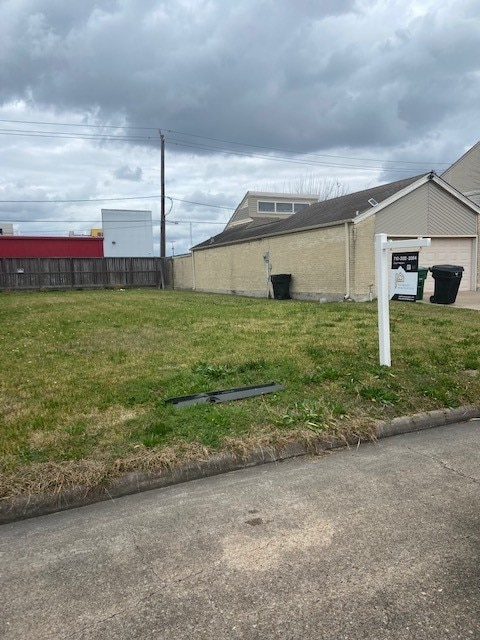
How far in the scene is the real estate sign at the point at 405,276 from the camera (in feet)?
22.0

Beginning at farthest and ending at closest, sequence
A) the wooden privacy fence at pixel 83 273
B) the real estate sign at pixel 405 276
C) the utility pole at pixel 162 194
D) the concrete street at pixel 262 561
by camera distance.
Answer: the utility pole at pixel 162 194 < the wooden privacy fence at pixel 83 273 < the real estate sign at pixel 405 276 < the concrete street at pixel 262 561

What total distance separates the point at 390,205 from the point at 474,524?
15.1 metres

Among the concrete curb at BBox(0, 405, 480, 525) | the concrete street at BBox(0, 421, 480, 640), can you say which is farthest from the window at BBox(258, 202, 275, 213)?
the concrete street at BBox(0, 421, 480, 640)

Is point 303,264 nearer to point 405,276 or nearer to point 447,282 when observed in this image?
point 447,282

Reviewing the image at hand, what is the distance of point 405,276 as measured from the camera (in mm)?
6773

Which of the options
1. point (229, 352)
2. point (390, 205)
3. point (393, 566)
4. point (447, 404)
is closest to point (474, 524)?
point (393, 566)

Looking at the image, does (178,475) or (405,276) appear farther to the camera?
(405,276)

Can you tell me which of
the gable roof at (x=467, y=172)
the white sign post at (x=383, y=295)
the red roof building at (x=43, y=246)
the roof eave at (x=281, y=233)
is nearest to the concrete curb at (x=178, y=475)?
the white sign post at (x=383, y=295)

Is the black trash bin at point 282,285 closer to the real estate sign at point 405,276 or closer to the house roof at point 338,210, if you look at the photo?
the house roof at point 338,210

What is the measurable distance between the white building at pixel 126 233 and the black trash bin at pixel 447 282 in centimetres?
3204

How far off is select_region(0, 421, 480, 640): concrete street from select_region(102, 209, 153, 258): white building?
1633 inches

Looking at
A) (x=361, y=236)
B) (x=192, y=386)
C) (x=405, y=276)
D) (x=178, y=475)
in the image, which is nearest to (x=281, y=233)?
(x=361, y=236)

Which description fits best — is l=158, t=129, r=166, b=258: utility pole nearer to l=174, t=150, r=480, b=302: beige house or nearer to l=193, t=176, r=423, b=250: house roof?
l=193, t=176, r=423, b=250: house roof

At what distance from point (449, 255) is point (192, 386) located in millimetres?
15054
